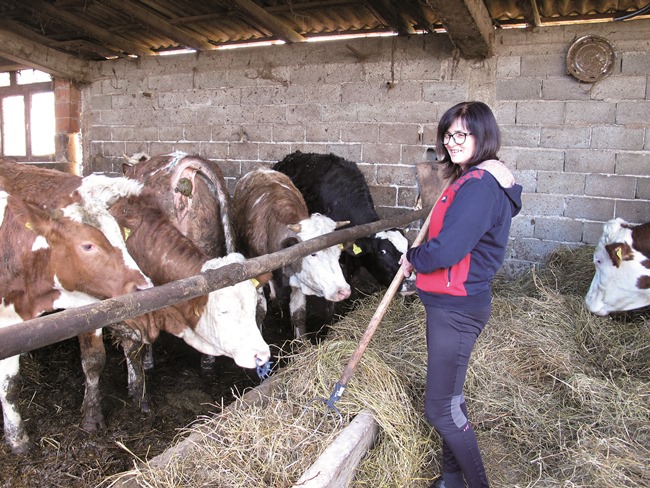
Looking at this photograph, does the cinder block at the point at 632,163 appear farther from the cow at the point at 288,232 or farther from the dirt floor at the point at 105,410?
the dirt floor at the point at 105,410

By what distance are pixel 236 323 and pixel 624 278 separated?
3237mm

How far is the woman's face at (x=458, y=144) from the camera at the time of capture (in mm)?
2096

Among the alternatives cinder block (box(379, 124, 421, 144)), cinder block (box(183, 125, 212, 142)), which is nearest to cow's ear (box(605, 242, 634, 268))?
cinder block (box(379, 124, 421, 144))

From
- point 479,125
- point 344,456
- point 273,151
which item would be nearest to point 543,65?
point 273,151

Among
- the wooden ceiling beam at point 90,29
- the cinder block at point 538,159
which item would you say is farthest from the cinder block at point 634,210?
the wooden ceiling beam at point 90,29

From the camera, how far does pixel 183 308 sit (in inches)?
126

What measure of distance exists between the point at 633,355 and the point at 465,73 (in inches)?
131

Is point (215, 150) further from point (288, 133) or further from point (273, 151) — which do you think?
point (288, 133)

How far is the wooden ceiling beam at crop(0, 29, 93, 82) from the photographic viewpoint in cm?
624

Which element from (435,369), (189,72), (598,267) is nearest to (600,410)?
(435,369)

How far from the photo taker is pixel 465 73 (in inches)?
222

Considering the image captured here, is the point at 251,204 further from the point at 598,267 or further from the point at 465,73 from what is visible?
the point at 598,267

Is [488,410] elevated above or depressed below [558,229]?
below

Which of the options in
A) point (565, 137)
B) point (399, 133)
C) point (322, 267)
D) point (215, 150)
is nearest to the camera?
point (322, 267)
